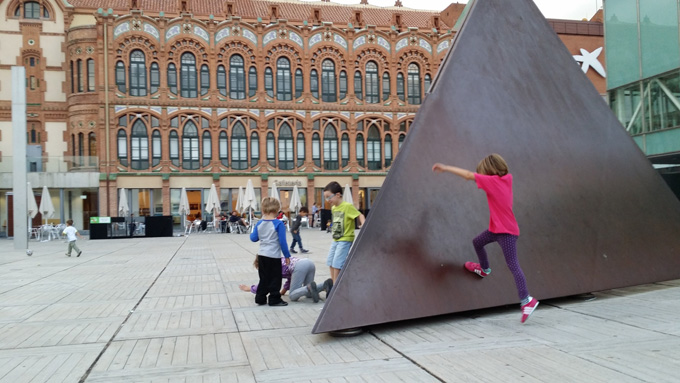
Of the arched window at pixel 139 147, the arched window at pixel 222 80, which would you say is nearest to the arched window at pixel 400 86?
the arched window at pixel 222 80

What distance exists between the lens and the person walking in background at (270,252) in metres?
6.74

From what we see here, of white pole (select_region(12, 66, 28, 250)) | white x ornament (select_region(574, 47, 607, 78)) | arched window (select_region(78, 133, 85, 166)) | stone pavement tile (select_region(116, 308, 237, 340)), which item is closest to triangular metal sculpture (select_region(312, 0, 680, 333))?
stone pavement tile (select_region(116, 308, 237, 340))

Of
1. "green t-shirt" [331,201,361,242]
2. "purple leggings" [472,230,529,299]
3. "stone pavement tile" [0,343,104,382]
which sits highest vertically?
"green t-shirt" [331,201,361,242]

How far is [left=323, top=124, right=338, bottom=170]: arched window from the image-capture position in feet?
137

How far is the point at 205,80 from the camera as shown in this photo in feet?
130

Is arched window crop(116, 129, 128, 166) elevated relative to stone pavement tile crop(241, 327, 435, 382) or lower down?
elevated

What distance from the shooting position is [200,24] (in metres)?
39.0

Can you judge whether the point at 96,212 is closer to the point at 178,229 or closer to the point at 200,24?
the point at 178,229

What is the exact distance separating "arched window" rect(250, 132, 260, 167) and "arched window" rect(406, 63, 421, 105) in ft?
40.3

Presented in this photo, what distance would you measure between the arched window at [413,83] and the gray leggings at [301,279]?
37.4 meters

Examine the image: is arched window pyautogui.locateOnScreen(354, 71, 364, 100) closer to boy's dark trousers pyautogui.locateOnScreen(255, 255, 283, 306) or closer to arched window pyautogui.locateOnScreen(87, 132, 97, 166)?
arched window pyautogui.locateOnScreen(87, 132, 97, 166)

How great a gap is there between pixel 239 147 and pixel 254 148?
1.08 metres

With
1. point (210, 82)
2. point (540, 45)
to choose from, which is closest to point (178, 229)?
point (210, 82)

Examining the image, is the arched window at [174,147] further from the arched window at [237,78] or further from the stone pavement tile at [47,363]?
the stone pavement tile at [47,363]
